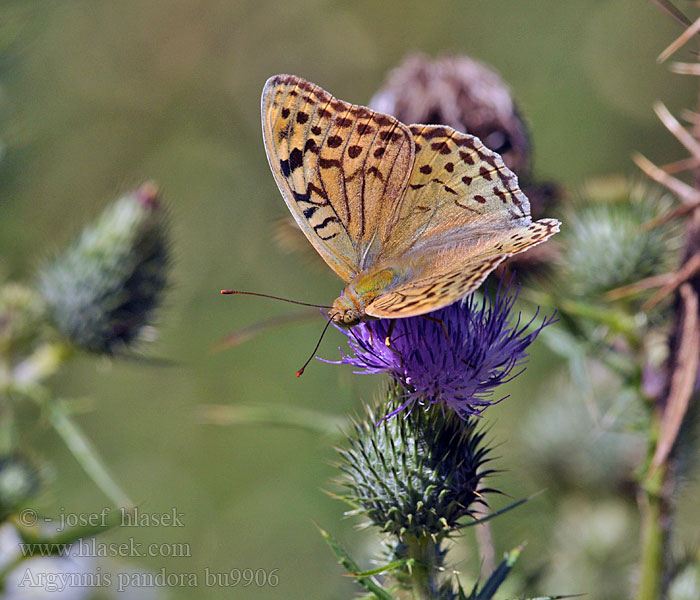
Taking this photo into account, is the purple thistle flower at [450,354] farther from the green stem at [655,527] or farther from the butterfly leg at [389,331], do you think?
the green stem at [655,527]

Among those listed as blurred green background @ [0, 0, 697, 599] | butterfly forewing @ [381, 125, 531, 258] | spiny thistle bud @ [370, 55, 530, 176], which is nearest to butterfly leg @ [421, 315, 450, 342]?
butterfly forewing @ [381, 125, 531, 258]

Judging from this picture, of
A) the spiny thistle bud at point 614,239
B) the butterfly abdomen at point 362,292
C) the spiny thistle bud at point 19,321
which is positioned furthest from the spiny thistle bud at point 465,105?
the spiny thistle bud at point 19,321

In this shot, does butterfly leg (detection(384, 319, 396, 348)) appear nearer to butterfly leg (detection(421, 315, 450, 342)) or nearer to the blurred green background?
butterfly leg (detection(421, 315, 450, 342))

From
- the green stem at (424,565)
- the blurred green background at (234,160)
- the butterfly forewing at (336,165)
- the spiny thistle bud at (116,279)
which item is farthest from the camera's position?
the blurred green background at (234,160)

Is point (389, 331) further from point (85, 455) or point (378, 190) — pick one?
point (85, 455)

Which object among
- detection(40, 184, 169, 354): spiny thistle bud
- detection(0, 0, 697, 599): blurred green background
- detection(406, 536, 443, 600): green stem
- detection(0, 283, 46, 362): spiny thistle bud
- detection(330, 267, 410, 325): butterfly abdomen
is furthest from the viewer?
detection(0, 0, 697, 599): blurred green background

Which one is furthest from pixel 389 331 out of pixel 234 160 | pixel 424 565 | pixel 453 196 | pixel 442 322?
pixel 234 160
